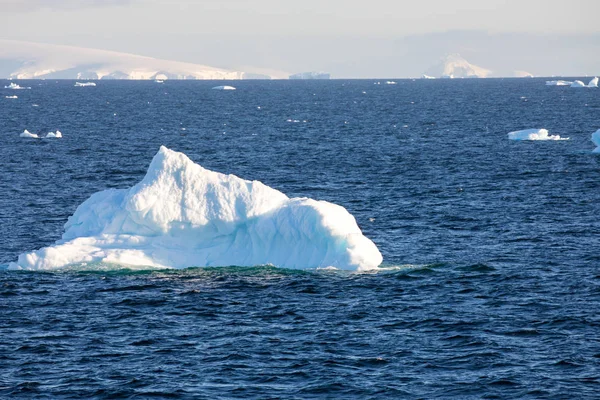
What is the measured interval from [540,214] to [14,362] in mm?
33452

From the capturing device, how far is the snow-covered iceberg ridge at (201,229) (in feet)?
123

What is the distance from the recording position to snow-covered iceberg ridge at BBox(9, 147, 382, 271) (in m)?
37.6

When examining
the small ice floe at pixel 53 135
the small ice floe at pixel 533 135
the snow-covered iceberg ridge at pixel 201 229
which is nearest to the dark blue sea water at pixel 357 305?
the snow-covered iceberg ridge at pixel 201 229

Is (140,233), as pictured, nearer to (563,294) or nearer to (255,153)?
(563,294)

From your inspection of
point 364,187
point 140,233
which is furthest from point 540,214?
point 140,233

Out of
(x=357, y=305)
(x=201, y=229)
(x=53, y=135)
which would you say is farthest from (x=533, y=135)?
(x=357, y=305)

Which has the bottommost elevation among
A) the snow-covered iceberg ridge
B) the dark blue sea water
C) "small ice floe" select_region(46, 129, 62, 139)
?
the dark blue sea water

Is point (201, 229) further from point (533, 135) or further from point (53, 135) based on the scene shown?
point (53, 135)

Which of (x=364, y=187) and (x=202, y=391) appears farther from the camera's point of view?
(x=364, y=187)

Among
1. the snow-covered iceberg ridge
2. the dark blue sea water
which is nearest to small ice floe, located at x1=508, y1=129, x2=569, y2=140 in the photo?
the dark blue sea water

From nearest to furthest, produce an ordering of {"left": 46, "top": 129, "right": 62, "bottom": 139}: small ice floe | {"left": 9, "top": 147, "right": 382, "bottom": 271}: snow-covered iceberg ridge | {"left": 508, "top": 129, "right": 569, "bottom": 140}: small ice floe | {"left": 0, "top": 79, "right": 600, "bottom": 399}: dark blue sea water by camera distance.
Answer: {"left": 0, "top": 79, "right": 600, "bottom": 399}: dark blue sea water
{"left": 9, "top": 147, "right": 382, "bottom": 271}: snow-covered iceberg ridge
{"left": 508, "top": 129, "right": 569, "bottom": 140}: small ice floe
{"left": 46, "top": 129, "right": 62, "bottom": 139}: small ice floe

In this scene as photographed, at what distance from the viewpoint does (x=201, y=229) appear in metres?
39.2

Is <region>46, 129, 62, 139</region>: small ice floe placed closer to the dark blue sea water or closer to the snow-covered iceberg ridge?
the dark blue sea water

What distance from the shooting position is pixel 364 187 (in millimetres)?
61750
